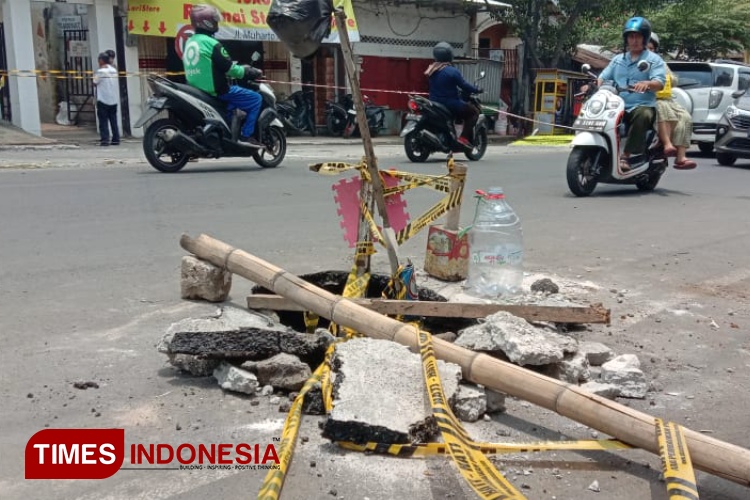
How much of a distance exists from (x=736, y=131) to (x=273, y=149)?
8508mm

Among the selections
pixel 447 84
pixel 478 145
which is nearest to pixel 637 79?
pixel 447 84

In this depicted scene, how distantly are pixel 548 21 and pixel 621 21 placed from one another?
3090mm

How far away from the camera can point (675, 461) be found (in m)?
2.54

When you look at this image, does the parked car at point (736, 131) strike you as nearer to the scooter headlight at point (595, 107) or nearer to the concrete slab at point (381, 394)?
the scooter headlight at point (595, 107)

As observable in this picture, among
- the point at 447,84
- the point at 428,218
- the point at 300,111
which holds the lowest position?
the point at 428,218

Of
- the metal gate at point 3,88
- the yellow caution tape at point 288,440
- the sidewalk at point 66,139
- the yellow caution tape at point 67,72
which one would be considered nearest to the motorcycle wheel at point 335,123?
the sidewalk at point 66,139

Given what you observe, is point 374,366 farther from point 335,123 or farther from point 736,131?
point 335,123

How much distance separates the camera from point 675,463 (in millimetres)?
2533

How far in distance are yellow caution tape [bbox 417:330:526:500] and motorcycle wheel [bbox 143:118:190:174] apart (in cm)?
793

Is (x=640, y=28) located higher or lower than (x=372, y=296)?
higher

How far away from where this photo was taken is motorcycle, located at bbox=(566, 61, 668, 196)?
29.7ft

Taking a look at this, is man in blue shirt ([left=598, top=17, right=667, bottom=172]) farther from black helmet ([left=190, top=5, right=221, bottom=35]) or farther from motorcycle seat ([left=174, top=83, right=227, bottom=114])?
black helmet ([left=190, top=5, right=221, bottom=35])

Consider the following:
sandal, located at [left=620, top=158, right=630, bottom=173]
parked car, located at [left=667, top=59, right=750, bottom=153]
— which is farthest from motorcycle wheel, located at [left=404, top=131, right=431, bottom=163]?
parked car, located at [left=667, top=59, right=750, bottom=153]

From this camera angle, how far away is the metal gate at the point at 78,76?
60.8 feet
